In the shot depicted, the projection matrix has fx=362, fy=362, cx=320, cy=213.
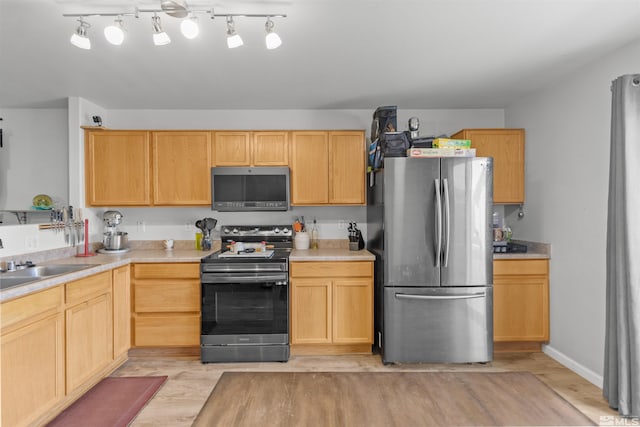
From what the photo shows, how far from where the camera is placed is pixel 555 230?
10.7ft

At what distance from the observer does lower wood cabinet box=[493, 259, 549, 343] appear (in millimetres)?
3357

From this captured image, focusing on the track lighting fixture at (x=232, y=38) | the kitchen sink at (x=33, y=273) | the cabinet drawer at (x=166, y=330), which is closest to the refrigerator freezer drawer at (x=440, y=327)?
the cabinet drawer at (x=166, y=330)

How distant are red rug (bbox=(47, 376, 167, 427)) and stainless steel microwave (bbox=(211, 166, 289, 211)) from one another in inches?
65.2

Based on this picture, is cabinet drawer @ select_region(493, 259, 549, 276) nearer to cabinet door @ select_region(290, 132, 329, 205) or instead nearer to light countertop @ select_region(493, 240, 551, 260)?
light countertop @ select_region(493, 240, 551, 260)

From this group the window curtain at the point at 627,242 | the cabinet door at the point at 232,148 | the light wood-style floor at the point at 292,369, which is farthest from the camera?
the cabinet door at the point at 232,148

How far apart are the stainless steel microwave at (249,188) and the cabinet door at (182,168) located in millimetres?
126

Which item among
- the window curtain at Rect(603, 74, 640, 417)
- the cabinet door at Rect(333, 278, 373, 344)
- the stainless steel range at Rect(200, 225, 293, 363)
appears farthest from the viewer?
the cabinet door at Rect(333, 278, 373, 344)

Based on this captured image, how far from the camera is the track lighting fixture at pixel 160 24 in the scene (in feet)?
6.25

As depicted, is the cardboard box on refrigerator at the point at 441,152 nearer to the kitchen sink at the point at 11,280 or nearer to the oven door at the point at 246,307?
the oven door at the point at 246,307

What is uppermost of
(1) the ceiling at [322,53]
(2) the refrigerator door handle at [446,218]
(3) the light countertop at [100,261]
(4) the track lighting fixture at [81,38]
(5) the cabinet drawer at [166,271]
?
(1) the ceiling at [322,53]

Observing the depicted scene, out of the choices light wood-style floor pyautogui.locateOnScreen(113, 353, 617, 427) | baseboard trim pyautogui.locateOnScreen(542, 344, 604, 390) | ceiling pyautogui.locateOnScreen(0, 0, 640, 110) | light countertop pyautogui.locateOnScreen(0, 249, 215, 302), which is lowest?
light wood-style floor pyautogui.locateOnScreen(113, 353, 617, 427)

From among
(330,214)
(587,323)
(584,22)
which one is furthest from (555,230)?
(330,214)

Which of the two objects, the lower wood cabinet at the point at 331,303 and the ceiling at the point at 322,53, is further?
the lower wood cabinet at the point at 331,303

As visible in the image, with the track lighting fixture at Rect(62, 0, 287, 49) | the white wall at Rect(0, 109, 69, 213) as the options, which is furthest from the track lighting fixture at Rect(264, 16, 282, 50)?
the white wall at Rect(0, 109, 69, 213)
